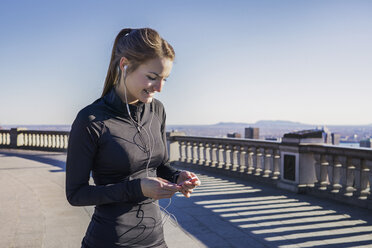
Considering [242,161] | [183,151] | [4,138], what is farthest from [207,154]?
[4,138]

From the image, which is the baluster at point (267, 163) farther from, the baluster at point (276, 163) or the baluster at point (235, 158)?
the baluster at point (235, 158)

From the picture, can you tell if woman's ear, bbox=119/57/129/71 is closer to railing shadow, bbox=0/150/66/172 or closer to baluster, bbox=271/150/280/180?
Result: baluster, bbox=271/150/280/180

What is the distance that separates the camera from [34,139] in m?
20.5

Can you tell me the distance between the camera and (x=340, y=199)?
755 centimetres

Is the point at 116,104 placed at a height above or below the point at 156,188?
above

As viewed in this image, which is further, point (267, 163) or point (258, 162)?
point (258, 162)

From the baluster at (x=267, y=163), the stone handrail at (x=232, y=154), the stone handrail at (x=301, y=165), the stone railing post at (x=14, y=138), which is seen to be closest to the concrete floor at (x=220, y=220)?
the stone handrail at (x=301, y=165)

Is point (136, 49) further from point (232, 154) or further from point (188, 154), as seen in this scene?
point (188, 154)

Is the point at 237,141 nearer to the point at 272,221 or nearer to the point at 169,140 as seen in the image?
the point at 169,140

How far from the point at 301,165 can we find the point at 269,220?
2965 mm

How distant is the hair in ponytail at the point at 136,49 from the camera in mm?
1608

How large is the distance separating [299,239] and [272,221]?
0.95 m

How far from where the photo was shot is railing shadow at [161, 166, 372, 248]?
5.01m

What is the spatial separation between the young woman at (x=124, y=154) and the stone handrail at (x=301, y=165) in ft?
20.9
